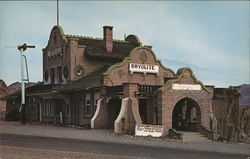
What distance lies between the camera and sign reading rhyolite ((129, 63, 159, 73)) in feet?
115

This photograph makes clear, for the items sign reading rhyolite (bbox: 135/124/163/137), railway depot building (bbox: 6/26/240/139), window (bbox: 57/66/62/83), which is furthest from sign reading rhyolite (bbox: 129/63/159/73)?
window (bbox: 57/66/62/83)

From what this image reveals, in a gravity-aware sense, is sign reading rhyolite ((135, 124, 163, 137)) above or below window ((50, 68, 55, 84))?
below

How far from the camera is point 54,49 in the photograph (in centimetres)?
4231

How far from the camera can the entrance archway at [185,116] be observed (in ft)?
98.8

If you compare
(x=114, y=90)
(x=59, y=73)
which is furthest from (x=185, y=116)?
(x=59, y=73)

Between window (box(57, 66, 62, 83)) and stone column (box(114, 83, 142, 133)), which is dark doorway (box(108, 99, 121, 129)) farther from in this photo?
window (box(57, 66, 62, 83))

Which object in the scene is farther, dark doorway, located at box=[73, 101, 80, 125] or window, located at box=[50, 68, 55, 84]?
window, located at box=[50, 68, 55, 84]

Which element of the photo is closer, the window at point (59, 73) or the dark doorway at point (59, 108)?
the dark doorway at point (59, 108)

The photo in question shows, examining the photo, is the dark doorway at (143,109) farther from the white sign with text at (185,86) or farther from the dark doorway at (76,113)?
the dark doorway at (76,113)

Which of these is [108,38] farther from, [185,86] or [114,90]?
[185,86]

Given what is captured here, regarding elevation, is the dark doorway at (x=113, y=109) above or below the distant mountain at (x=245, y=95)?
below

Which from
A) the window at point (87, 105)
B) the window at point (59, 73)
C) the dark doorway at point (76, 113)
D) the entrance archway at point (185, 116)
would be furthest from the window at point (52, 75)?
the entrance archway at point (185, 116)

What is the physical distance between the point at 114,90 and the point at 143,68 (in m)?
6.23

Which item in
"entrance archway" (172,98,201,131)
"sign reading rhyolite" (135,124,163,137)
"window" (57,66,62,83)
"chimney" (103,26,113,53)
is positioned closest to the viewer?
"sign reading rhyolite" (135,124,163,137)
